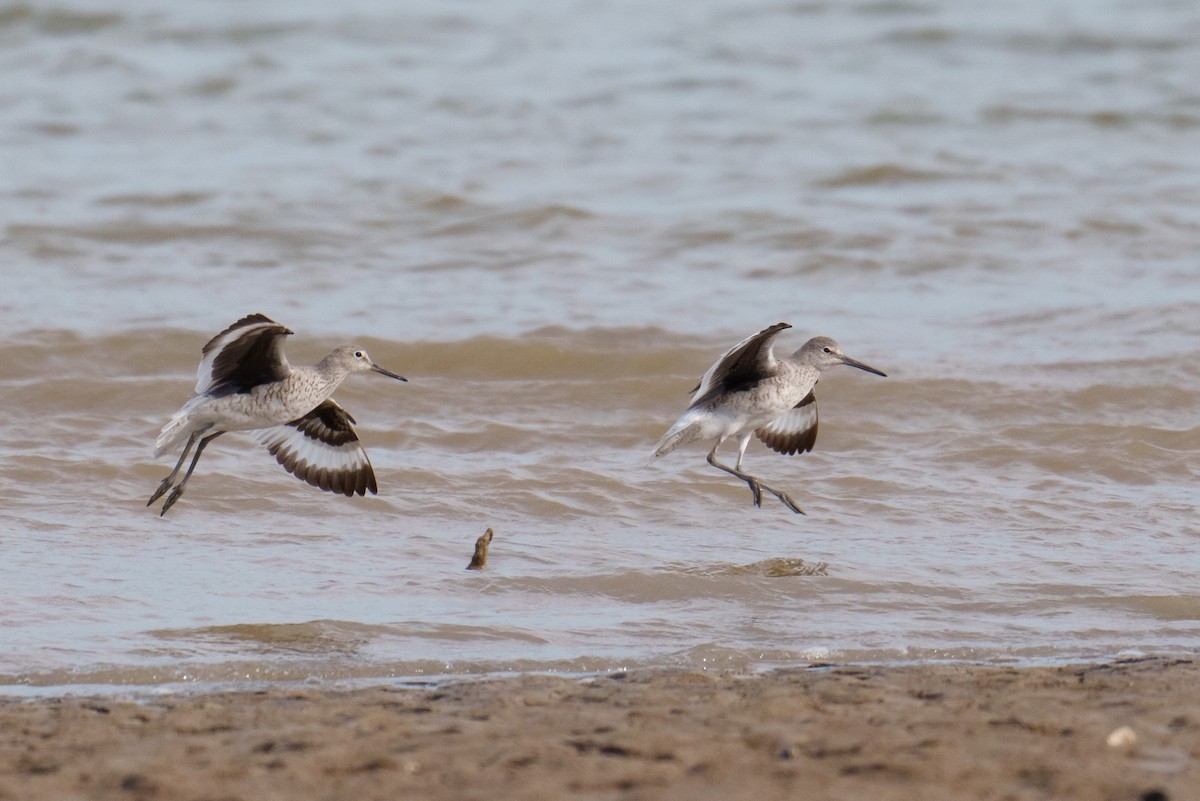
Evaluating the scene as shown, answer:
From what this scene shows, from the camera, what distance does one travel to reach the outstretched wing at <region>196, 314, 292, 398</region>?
640cm

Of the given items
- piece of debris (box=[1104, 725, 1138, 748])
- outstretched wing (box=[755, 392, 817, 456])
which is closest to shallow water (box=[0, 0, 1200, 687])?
outstretched wing (box=[755, 392, 817, 456])

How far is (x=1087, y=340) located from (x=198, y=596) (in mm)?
5845

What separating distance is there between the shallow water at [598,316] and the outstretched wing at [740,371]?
1.61 feet

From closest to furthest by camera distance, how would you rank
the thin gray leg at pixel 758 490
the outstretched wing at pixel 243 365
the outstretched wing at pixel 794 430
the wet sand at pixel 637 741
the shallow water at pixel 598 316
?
the wet sand at pixel 637 741 → the shallow water at pixel 598 316 → the outstretched wing at pixel 243 365 → the thin gray leg at pixel 758 490 → the outstretched wing at pixel 794 430

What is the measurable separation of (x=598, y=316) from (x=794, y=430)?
2.52 m

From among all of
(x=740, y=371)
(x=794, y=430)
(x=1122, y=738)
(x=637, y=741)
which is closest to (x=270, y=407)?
(x=740, y=371)

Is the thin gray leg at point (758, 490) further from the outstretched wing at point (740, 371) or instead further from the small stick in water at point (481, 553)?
the small stick in water at point (481, 553)

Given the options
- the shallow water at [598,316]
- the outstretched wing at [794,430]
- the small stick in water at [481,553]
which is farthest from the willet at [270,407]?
the outstretched wing at [794,430]

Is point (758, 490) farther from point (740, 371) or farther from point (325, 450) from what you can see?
point (325, 450)

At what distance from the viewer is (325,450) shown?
6863 mm

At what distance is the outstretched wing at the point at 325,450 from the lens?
670cm

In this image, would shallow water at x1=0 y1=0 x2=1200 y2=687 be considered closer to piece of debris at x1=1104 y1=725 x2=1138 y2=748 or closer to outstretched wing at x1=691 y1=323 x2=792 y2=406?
outstretched wing at x1=691 y1=323 x2=792 y2=406

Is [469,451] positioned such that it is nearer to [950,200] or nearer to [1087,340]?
[1087,340]

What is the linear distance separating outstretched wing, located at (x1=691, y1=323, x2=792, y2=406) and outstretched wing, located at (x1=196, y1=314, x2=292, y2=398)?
5.66ft
